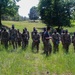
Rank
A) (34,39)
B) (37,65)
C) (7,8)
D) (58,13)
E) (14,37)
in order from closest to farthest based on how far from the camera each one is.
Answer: (37,65), (34,39), (14,37), (58,13), (7,8)

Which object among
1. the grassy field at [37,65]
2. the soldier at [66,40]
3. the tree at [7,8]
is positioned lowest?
the grassy field at [37,65]

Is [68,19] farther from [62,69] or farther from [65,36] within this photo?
[62,69]

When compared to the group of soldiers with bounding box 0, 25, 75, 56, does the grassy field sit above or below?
below

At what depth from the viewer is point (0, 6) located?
60188mm

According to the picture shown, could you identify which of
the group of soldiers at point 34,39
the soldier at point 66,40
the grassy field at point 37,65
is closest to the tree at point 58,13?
the group of soldiers at point 34,39

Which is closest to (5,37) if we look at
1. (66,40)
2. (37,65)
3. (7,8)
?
(66,40)

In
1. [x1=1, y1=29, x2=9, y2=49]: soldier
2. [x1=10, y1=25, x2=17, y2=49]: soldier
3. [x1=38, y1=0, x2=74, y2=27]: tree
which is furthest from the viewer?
[x1=38, y1=0, x2=74, y2=27]: tree

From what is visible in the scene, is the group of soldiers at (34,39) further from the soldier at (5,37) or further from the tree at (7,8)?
the tree at (7,8)

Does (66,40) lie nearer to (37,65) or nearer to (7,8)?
(37,65)

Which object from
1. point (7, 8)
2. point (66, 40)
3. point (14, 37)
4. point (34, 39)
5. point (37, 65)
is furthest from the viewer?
point (7, 8)

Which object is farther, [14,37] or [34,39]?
[14,37]

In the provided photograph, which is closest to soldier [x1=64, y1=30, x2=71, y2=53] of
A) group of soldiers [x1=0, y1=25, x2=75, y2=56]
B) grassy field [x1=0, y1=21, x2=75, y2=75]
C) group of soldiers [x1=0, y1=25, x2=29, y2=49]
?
group of soldiers [x1=0, y1=25, x2=75, y2=56]

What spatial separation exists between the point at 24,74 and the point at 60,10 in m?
41.1

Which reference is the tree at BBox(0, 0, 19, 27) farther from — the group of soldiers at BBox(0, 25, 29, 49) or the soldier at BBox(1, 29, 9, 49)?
the soldier at BBox(1, 29, 9, 49)
